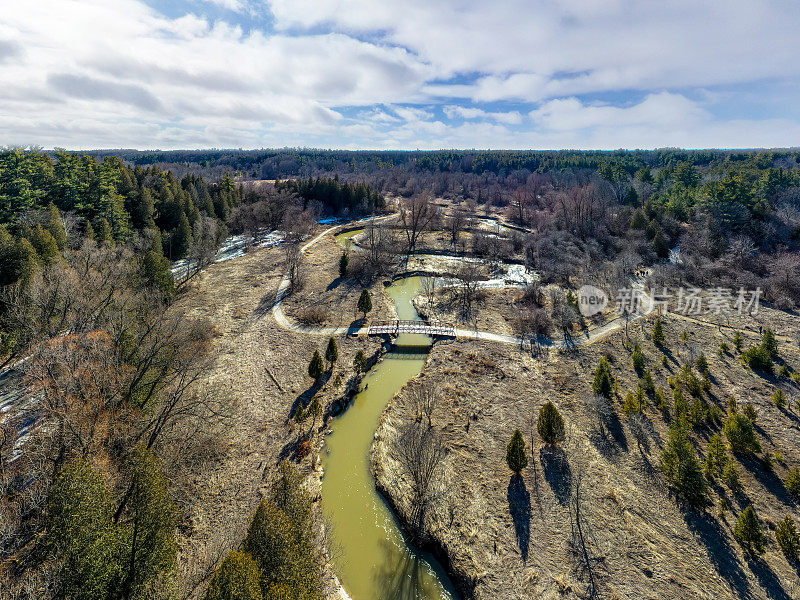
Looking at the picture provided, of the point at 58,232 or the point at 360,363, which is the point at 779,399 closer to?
the point at 360,363

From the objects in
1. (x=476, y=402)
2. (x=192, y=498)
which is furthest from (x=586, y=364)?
(x=192, y=498)

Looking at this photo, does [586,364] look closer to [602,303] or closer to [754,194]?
[602,303]

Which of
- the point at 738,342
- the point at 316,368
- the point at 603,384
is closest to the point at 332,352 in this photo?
the point at 316,368

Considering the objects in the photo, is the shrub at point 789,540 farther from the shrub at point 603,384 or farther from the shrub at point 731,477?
the shrub at point 603,384

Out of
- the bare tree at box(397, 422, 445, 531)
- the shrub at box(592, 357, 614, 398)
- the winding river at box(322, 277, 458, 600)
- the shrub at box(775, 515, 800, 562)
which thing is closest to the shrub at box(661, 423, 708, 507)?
the shrub at box(775, 515, 800, 562)

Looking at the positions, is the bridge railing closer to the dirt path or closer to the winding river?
the dirt path
